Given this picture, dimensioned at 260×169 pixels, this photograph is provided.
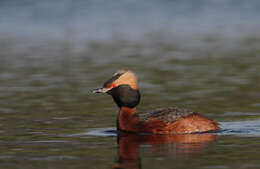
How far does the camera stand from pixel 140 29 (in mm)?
55719

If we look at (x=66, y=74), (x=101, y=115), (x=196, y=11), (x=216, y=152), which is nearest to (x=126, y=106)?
(x=101, y=115)

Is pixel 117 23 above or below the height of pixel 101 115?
above

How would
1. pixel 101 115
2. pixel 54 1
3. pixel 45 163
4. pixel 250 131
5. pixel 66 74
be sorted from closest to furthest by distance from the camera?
pixel 45 163 < pixel 250 131 < pixel 101 115 < pixel 66 74 < pixel 54 1

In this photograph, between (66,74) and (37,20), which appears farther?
(37,20)

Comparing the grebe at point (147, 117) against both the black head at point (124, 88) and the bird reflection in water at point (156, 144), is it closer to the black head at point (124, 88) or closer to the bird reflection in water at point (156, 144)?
the black head at point (124, 88)

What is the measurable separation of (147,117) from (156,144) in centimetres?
193

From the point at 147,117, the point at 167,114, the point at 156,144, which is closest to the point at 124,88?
the point at 147,117

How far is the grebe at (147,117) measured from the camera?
61.6ft

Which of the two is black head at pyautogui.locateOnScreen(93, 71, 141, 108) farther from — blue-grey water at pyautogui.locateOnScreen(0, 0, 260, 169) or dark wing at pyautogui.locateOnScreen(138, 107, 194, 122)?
blue-grey water at pyautogui.locateOnScreen(0, 0, 260, 169)

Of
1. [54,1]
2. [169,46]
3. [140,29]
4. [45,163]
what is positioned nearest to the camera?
[45,163]

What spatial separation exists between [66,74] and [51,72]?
1180 millimetres

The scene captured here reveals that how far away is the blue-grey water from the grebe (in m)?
0.37

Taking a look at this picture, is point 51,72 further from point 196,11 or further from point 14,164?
point 196,11

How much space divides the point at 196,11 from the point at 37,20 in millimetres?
11761
